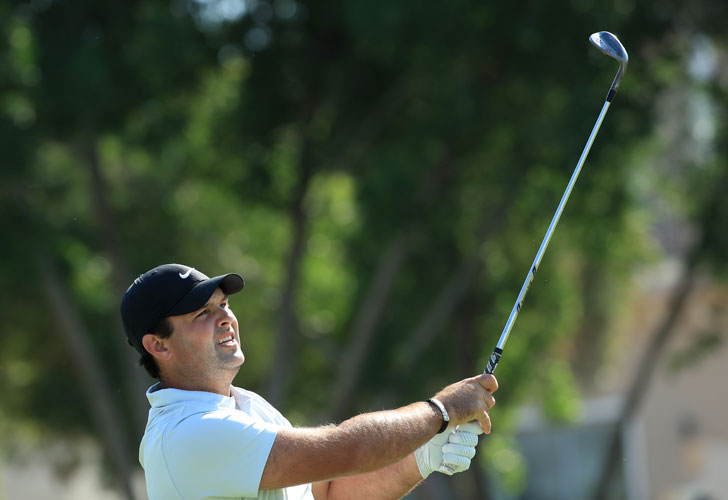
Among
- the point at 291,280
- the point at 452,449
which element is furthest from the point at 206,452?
the point at 291,280

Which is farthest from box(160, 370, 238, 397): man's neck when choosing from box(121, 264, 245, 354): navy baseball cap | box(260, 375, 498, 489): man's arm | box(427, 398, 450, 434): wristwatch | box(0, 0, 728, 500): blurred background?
box(0, 0, 728, 500): blurred background

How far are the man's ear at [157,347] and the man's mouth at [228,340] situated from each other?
6.0 inches

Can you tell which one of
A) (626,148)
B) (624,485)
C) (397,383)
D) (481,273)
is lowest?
(624,485)

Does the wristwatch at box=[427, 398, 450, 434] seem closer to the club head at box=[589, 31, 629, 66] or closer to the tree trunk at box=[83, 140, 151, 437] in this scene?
the club head at box=[589, 31, 629, 66]

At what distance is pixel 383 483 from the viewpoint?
12.9ft

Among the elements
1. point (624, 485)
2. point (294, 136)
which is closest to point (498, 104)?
point (294, 136)

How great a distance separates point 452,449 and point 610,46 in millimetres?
1790

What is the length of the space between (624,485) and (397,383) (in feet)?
41.7

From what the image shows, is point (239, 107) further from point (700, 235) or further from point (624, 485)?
Answer: point (624, 485)

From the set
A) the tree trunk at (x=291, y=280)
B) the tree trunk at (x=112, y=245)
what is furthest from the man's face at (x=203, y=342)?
the tree trunk at (x=291, y=280)

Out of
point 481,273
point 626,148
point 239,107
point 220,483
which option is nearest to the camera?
point 220,483

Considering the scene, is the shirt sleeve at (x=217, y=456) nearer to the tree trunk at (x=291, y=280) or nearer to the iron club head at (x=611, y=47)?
the iron club head at (x=611, y=47)

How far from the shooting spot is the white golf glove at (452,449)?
369 centimetres

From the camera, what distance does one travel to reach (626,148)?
48.2 feet
